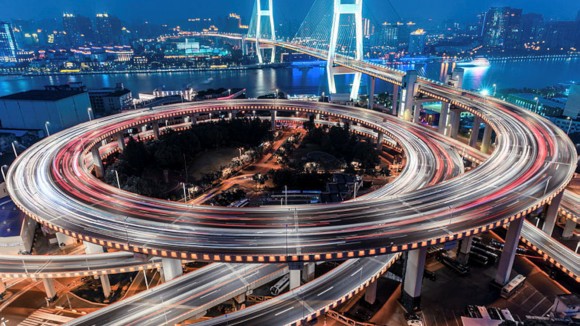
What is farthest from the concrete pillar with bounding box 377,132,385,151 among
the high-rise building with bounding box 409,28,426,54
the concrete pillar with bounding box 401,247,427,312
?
the high-rise building with bounding box 409,28,426,54

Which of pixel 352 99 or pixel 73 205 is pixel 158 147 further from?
pixel 352 99

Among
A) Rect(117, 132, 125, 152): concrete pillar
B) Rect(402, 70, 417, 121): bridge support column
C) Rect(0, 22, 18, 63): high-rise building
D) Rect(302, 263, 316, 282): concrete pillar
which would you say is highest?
Rect(0, 22, 18, 63): high-rise building

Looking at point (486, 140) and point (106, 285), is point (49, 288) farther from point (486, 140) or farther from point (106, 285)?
point (486, 140)

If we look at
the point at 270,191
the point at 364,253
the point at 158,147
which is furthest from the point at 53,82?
the point at 364,253

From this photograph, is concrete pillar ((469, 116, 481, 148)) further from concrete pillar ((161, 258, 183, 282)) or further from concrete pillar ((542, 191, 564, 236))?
concrete pillar ((161, 258, 183, 282))

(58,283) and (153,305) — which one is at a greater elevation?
(153,305)

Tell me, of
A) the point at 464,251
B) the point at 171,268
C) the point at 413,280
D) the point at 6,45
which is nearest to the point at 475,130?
the point at 464,251
